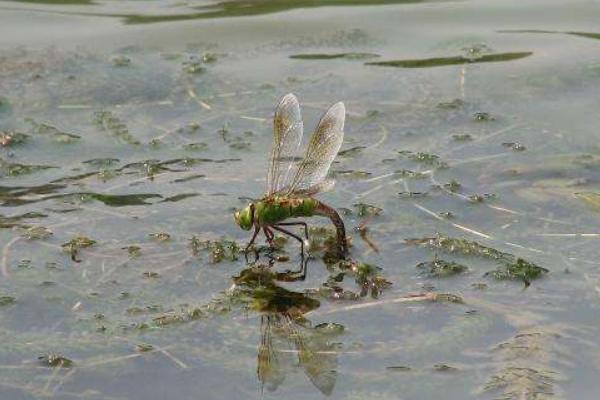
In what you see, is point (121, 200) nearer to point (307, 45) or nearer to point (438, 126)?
point (438, 126)

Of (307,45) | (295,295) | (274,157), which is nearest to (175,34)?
(307,45)

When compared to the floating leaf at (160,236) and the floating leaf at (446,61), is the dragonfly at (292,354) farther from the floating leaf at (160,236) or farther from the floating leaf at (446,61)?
the floating leaf at (446,61)

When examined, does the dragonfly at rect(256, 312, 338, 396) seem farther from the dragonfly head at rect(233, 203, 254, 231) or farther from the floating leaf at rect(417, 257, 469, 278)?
the floating leaf at rect(417, 257, 469, 278)

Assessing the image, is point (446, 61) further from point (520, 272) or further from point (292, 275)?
point (292, 275)

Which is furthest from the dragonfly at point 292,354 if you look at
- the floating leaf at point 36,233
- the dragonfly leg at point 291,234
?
the floating leaf at point 36,233

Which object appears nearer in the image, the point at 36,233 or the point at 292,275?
the point at 292,275

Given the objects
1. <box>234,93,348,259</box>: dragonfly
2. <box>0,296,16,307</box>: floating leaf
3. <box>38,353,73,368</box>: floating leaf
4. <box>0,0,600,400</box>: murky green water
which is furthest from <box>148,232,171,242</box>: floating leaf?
<box>38,353,73,368</box>: floating leaf

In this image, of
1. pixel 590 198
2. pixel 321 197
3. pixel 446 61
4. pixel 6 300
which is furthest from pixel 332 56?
pixel 6 300
